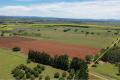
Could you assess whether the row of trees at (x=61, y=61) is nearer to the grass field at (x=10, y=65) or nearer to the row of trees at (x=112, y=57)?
the grass field at (x=10, y=65)

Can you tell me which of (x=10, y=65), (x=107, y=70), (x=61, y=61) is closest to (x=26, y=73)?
(x=10, y=65)

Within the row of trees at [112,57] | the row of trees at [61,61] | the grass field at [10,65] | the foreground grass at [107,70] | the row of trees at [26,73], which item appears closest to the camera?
the row of trees at [26,73]

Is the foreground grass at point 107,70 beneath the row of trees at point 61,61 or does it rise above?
beneath

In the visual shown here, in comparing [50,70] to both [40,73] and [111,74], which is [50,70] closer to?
[40,73]

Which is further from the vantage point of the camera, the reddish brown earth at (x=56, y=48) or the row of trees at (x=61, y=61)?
the reddish brown earth at (x=56, y=48)

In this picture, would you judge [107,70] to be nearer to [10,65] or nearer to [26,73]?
[26,73]

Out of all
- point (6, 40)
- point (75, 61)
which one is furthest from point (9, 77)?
point (6, 40)

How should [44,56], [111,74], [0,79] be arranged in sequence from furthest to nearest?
[44,56] < [111,74] < [0,79]

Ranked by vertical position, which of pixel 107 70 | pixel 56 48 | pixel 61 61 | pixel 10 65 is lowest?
pixel 10 65

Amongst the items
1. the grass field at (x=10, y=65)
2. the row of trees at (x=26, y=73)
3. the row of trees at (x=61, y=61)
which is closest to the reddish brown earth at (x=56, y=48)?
the row of trees at (x=61, y=61)
